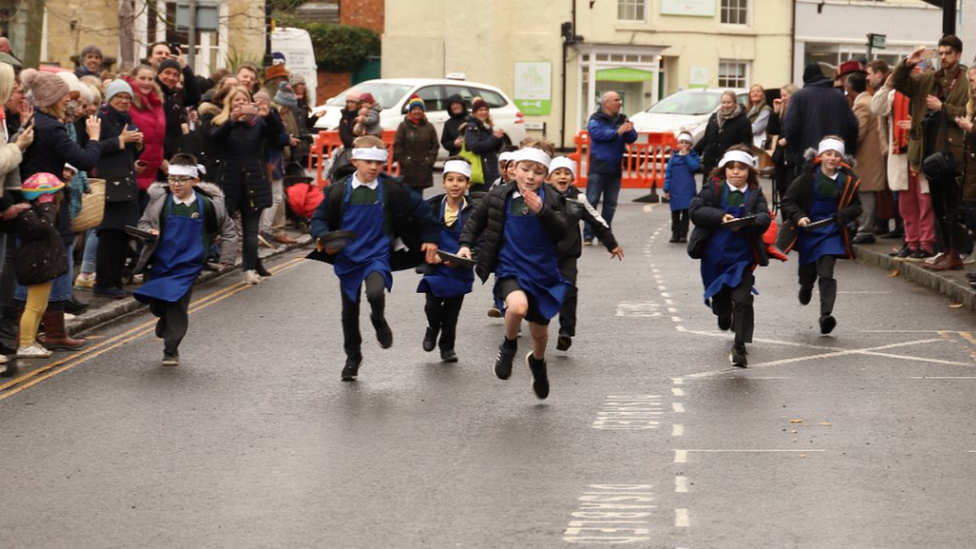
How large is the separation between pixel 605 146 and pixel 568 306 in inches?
397

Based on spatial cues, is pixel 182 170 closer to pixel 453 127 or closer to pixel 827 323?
pixel 827 323

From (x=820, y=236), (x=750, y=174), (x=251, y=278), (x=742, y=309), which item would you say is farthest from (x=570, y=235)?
(x=251, y=278)

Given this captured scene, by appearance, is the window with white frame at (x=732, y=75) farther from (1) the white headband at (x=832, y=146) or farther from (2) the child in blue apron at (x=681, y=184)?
(1) the white headband at (x=832, y=146)

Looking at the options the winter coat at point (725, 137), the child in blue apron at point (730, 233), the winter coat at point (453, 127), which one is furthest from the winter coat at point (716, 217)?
the winter coat at point (453, 127)

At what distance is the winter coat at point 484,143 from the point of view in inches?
880

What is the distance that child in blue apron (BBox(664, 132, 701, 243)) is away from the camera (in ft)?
74.5

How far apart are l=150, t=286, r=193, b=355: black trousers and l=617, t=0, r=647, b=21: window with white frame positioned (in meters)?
39.3

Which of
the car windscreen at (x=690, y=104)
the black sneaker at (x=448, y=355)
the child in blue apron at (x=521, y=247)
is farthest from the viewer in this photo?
the car windscreen at (x=690, y=104)

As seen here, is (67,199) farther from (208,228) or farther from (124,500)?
(124,500)

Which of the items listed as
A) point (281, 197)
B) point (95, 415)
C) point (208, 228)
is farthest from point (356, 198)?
point (281, 197)

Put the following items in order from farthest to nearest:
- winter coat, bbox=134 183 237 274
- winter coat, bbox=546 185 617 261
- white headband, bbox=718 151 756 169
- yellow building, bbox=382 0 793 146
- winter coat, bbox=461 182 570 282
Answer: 1. yellow building, bbox=382 0 793 146
2. white headband, bbox=718 151 756 169
3. winter coat, bbox=134 183 237 274
4. winter coat, bbox=546 185 617 261
5. winter coat, bbox=461 182 570 282

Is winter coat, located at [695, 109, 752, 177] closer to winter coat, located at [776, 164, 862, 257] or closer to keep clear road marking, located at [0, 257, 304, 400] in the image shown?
keep clear road marking, located at [0, 257, 304, 400]

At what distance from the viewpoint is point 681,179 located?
76.6ft

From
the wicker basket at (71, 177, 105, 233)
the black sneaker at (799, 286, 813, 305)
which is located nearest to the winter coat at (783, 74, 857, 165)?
the black sneaker at (799, 286, 813, 305)
